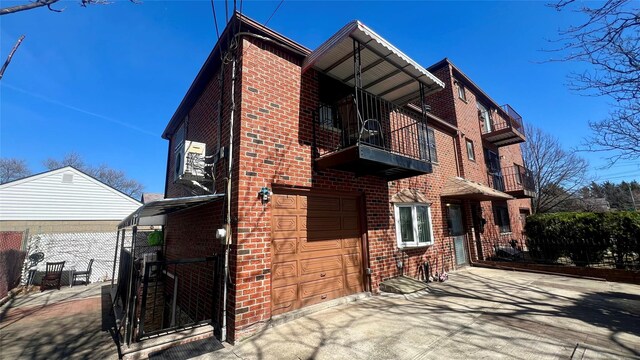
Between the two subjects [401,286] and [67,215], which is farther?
[67,215]

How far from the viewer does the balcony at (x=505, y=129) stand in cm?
1381

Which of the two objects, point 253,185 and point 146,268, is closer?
point 146,268

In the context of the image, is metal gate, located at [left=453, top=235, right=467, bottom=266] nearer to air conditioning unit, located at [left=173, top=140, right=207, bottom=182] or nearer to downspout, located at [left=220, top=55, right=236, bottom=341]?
downspout, located at [left=220, top=55, right=236, bottom=341]

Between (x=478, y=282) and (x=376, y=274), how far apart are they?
3.49m

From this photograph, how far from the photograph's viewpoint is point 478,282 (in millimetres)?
7480

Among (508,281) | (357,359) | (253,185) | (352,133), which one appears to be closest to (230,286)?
(253,185)

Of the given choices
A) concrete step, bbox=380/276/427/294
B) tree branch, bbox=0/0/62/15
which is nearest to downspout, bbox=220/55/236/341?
tree branch, bbox=0/0/62/15

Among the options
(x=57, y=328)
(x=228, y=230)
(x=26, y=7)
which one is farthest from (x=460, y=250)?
(x=26, y=7)

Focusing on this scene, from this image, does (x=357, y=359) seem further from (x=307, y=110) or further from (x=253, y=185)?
(x=307, y=110)

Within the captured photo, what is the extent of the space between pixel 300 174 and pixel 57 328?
21.0 feet

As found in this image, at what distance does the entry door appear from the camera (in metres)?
9.76

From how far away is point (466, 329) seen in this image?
4102 mm

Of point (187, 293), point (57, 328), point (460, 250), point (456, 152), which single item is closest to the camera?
point (57, 328)

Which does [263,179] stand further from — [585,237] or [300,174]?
[585,237]
